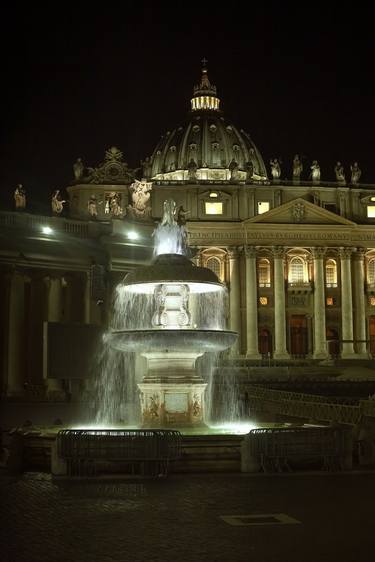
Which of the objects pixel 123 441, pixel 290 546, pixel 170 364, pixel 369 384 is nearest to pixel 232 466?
pixel 123 441

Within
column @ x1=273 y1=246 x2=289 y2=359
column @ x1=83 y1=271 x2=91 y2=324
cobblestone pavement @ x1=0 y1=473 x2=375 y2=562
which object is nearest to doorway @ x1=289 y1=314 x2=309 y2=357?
column @ x1=273 y1=246 x2=289 y2=359

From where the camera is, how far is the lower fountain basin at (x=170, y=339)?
2164 cm

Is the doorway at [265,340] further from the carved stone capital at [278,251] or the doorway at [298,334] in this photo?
the carved stone capital at [278,251]

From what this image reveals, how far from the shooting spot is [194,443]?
18.8m

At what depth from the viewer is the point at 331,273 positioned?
94.9 metres

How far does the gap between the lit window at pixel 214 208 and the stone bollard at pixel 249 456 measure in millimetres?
75086

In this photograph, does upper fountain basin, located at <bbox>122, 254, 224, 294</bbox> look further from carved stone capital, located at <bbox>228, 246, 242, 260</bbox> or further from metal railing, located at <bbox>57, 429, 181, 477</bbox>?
carved stone capital, located at <bbox>228, 246, 242, 260</bbox>

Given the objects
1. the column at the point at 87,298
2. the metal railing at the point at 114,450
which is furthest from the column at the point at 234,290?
the metal railing at the point at 114,450

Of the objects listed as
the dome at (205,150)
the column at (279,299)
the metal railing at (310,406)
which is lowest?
the metal railing at (310,406)

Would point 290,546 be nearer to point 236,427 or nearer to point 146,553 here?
point 146,553

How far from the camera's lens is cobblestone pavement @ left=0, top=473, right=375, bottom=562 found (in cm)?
1075

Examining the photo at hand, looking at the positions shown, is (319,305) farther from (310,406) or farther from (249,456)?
(249,456)

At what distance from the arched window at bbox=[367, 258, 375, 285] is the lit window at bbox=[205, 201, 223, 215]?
16.6m

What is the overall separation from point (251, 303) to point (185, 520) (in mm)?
78495
